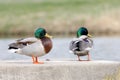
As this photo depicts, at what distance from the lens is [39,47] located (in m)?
14.0

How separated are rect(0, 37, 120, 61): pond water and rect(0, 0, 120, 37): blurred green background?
197 centimetres

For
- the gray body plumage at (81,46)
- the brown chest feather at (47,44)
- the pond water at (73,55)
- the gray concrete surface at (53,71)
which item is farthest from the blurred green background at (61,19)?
the gray concrete surface at (53,71)

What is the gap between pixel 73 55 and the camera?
71.7 ft

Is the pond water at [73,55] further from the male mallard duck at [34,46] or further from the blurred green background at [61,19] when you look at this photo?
the male mallard duck at [34,46]

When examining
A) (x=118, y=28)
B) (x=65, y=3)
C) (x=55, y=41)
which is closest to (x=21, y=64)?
(x=55, y=41)

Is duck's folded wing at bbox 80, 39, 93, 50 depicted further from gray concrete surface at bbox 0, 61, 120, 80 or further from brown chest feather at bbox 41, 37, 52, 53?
gray concrete surface at bbox 0, 61, 120, 80

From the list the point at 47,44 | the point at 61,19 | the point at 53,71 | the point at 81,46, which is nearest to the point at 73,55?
the point at 81,46

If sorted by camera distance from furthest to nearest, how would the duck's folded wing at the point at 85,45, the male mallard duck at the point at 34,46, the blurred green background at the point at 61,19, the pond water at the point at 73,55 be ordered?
the blurred green background at the point at 61,19, the pond water at the point at 73,55, the duck's folded wing at the point at 85,45, the male mallard duck at the point at 34,46

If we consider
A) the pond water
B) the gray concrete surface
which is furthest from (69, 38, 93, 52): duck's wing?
the pond water

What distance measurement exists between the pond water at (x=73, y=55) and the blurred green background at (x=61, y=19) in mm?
1971

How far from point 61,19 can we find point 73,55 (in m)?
10.8

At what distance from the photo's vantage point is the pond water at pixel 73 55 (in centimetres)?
2059

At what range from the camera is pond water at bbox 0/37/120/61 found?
67.6 feet

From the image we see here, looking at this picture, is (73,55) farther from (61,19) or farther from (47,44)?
(61,19)
